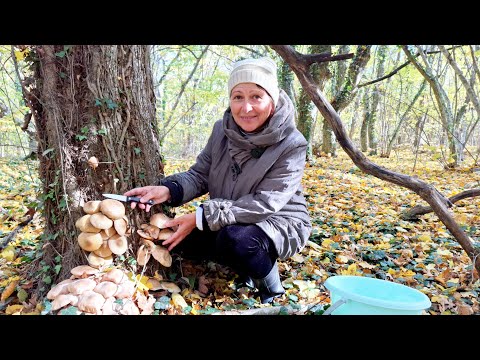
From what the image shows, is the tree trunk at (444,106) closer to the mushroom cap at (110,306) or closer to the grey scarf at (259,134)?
the grey scarf at (259,134)

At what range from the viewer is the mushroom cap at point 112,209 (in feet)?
6.84

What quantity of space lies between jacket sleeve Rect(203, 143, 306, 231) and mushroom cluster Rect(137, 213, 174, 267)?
13.6 inches

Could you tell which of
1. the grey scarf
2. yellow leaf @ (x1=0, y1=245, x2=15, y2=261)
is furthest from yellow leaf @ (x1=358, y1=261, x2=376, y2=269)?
yellow leaf @ (x1=0, y1=245, x2=15, y2=261)

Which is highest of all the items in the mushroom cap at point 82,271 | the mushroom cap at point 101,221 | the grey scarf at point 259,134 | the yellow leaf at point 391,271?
the grey scarf at point 259,134

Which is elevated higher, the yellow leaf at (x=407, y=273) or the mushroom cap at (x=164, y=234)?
the mushroom cap at (x=164, y=234)

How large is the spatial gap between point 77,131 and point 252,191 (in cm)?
123

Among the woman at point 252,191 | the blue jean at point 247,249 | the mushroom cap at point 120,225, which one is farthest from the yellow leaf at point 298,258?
the mushroom cap at point 120,225

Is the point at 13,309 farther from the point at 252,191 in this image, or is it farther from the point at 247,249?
the point at 252,191

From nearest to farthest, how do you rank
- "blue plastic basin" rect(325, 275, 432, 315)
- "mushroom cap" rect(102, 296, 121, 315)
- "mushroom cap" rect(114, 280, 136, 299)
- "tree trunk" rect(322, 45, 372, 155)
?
"blue plastic basin" rect(325, 275, 432, 315) < "mushroom cap" rect(102, 296, 121, 315) < "mushroom cap" rect(114, 280, 136, 299) < "tree trunk" rect(322, 45, 372, 155)

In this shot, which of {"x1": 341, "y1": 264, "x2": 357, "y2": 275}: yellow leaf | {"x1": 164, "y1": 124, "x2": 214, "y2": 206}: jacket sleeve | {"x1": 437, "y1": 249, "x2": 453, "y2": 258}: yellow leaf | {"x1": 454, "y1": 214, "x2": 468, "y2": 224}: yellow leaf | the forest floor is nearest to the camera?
the forest floor

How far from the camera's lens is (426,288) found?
2.70m

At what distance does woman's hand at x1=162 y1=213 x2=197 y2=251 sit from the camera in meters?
2.33

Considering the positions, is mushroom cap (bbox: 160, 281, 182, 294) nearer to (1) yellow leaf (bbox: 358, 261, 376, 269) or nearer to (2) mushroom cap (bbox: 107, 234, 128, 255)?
(2) mushroom cap (bbox: 107, 234, 128, 255)

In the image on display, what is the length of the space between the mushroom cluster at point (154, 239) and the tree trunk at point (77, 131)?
0.28 feet
